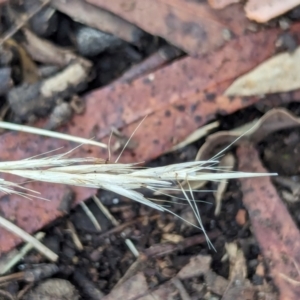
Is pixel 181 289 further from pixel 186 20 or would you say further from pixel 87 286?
pixel 186 20

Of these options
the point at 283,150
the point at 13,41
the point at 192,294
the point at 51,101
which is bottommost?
the point at 192,294

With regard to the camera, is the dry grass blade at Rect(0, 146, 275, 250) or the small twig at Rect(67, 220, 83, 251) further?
the small twig at Rect(67, 220, 83, 251)

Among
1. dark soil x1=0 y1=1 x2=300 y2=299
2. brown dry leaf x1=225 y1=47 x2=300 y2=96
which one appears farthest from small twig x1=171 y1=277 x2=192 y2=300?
brown dry leaf x1=225 y1=47 x2=300 y2=96

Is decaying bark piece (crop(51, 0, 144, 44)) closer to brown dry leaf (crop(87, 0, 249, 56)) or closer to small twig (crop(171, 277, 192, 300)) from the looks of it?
brown dry leaf (crop(87, 0, 249, 56))

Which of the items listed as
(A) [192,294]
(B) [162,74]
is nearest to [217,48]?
(B) [162,74]

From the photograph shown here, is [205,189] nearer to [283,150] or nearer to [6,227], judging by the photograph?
[283,150]

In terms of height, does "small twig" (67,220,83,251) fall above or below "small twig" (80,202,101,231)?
below

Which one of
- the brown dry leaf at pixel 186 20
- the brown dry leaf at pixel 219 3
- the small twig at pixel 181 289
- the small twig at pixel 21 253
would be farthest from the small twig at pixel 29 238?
the brown dry leaf at pixel 219 3
